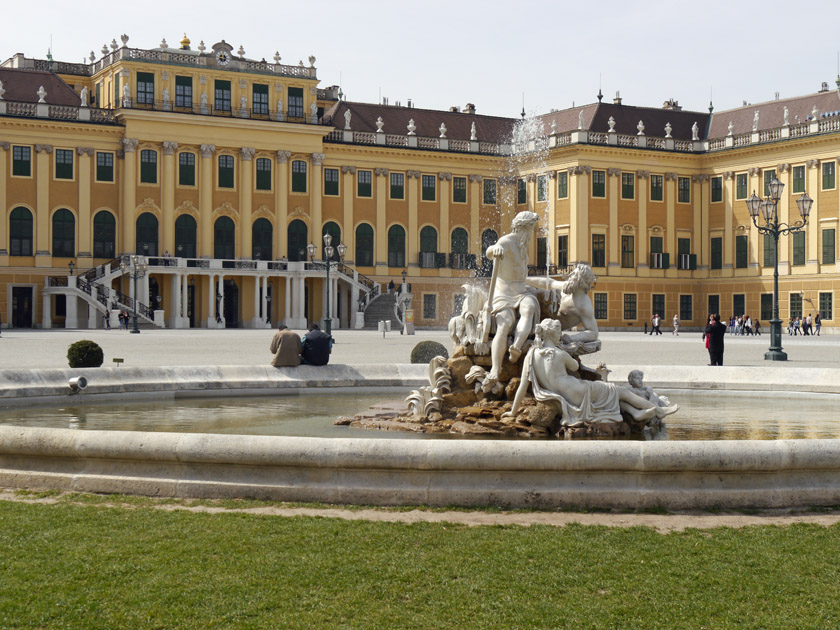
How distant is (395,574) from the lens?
653 centimetres

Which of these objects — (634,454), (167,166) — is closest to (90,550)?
(634,454)

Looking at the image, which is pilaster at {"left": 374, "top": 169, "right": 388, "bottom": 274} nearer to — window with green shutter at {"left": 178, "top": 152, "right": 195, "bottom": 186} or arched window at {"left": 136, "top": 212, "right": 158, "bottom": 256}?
window with green shutter at {"left": 178, "top": 152, "right": 195, "bottom": 186}

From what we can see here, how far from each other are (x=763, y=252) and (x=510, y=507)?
2370 inches

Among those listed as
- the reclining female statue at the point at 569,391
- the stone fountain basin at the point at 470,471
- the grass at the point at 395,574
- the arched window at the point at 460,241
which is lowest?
the grass at the point at 395,574

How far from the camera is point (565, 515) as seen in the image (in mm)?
8133

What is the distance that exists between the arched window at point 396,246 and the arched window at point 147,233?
14.9 metres

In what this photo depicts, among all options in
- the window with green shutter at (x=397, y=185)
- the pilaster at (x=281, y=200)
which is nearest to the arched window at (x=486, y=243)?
the window with green shutter at (x=397, y=185)

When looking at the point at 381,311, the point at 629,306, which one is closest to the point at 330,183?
the point at 381,311

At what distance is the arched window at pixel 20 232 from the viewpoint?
60.4m

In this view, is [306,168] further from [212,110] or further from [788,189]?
[788,189]

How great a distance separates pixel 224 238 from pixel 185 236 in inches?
97.6

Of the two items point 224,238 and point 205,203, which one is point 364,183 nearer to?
point 224,238

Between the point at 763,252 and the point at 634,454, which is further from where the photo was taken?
the point at 763,252

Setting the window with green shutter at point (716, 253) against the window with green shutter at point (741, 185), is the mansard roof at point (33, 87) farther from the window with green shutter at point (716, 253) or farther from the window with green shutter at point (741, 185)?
the window with green shutter at point (741, 185)
